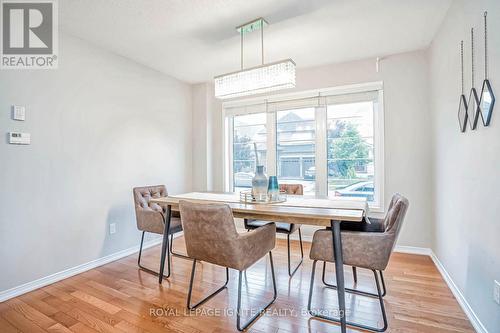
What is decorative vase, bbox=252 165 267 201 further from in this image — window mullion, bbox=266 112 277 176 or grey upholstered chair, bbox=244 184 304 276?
window mullion, bbox=266 112 277 176

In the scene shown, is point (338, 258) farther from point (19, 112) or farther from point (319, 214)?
point (19, 112)

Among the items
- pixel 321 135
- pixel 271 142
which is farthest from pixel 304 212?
pixel 271 142

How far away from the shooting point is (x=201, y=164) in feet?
14.1

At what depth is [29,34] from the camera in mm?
2381

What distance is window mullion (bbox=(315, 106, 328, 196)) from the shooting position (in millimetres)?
3623

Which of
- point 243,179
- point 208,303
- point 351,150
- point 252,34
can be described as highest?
point 252,34

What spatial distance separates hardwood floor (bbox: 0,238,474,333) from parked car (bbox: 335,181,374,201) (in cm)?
94

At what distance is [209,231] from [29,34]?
2426 millimetres

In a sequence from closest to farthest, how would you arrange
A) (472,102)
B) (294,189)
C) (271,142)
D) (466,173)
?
(472,102) → (466,173) → (294,189) → (271,142)

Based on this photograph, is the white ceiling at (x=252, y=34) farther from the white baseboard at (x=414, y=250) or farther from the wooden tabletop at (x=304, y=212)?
the white baseboard at (x=414, y=250)

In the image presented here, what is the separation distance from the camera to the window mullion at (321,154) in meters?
3.62

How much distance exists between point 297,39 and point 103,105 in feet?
7.37

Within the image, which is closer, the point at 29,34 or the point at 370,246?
the point at 370,246

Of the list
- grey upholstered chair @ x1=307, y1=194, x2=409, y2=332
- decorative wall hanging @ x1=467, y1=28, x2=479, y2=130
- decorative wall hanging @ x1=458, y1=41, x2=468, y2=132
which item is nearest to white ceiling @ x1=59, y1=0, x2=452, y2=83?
decorative wall hanging @ x1=458, y1=41, x2=468, y2=132
